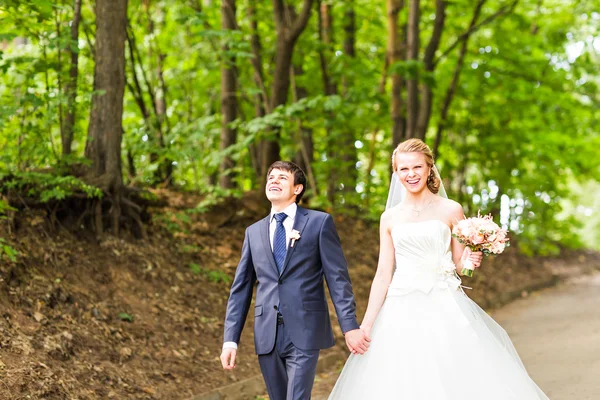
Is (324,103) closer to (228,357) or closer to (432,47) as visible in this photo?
(432,47)

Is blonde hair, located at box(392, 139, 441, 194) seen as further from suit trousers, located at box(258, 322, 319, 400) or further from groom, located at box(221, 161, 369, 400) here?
suit trousers, located at box(258, 322, 319, 400)

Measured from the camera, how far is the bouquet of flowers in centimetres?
466

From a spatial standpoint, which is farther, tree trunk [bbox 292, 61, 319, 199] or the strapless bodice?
tree trunk [bbox 292, 61, 319, 199]

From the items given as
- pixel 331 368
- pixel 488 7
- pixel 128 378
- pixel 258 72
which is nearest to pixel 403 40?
pixel 488 7

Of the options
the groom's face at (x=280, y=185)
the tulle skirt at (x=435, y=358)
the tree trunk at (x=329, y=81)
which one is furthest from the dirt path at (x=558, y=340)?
the tree trunk at (x=329, y=81)

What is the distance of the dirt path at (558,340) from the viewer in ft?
26.0

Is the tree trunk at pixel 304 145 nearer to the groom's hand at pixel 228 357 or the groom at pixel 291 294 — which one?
the groom at pixel 291 294

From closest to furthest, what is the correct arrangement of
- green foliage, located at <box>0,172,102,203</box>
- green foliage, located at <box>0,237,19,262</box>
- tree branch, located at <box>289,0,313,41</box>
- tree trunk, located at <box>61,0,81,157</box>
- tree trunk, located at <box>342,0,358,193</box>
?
green foliage, located at <box>0,237,19,262</box>, green foliage, located at <box>0,172,102,203</box>, tree trunk, located at <box>61,0,81,157</box>, tree branch, located at <box>289,0,313,41</box>, tree trunk, located at <box>342,0,358,193</box>

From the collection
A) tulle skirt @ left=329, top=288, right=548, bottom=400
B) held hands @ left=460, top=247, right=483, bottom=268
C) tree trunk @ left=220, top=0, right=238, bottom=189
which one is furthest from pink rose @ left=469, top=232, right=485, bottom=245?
tree trunk @ left=220, top=0, right=238, bottom=189

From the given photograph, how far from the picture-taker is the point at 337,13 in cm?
1794

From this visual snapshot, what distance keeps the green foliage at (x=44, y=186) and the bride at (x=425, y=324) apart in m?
4.82

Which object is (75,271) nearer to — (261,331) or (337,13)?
(261,331)

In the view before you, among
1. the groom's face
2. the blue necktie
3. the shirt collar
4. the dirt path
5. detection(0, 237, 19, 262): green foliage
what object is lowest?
the dirt path

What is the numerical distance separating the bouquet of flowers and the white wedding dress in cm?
14
